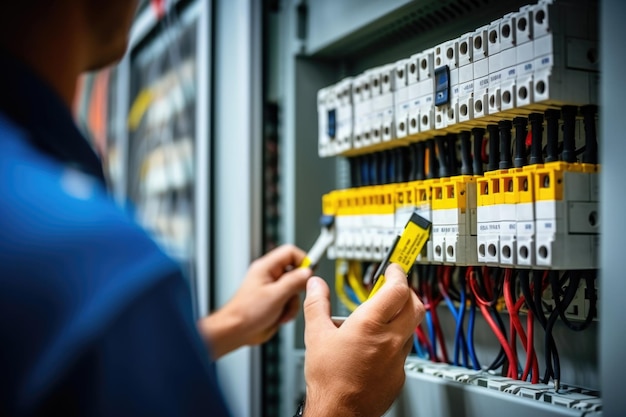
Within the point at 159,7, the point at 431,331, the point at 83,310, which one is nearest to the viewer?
the point at 83,310

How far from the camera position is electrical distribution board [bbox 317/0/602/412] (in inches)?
35.0

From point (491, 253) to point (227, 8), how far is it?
1173mm

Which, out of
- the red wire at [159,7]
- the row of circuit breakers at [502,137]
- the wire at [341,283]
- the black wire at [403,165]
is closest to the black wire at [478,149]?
the row of circuit breakers at [502,137]

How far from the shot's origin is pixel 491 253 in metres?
0.97

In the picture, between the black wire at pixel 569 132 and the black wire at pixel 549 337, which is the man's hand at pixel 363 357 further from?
the black wire at pixel 569 132

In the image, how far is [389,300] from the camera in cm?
90

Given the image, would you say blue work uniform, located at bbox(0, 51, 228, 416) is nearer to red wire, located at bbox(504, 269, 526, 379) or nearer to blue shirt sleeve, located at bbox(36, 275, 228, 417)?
blue shirt sleeve, located at bbox(36, 275, 228, 417)

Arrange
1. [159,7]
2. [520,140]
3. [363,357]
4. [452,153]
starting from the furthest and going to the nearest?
[159,7] < [452,153] < [520,140] < [363,357]

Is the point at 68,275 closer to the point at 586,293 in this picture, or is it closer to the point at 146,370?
the point at 146,370

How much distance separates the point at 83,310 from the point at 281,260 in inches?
38.2

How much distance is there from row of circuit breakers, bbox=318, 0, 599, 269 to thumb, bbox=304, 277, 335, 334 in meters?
0.20

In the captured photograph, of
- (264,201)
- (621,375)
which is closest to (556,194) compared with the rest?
(621,375)

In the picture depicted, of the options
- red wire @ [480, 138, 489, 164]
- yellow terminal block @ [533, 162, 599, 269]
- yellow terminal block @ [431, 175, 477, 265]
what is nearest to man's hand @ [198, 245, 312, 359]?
yellow terminal block @ [431, 175, 477, 265]

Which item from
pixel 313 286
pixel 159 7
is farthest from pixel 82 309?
pixel 159 7
